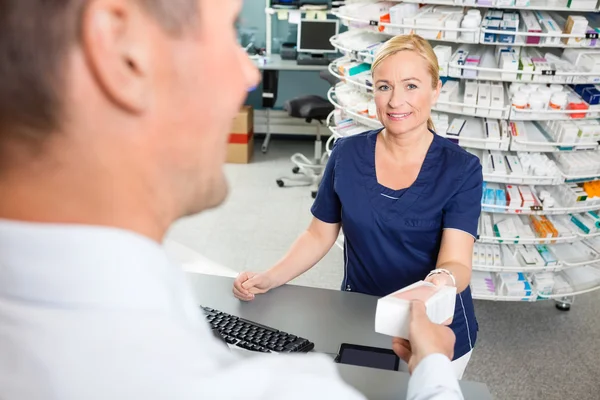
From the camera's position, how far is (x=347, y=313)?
1.55 m

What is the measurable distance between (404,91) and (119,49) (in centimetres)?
150

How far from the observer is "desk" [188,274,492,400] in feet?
4.79

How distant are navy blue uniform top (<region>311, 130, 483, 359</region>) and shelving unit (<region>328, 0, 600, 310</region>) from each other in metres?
0.94

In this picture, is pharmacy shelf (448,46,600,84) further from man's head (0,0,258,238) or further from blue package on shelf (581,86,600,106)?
man's head (0,0,258,238)

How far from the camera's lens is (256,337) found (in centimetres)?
141

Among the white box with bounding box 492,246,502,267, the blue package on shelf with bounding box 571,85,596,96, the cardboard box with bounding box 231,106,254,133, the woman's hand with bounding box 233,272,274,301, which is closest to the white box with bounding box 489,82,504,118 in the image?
the blue package on shelf with bounding box 571,85,596,96

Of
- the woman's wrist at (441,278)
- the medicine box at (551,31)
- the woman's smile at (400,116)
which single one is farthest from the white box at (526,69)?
the woman's wrist at (441,278)

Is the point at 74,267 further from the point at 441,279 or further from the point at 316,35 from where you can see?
the point at 316,35

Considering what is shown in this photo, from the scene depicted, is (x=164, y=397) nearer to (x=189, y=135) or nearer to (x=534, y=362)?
(x=189, y=135)

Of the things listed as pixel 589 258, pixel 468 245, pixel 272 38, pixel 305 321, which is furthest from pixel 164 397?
pixel 272 38

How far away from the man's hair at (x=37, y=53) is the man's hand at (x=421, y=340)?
634mm

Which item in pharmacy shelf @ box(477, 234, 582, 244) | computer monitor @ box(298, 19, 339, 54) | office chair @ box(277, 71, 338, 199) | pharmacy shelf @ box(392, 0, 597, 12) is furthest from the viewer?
computer monitor @ box(298, 19, 339, 54)

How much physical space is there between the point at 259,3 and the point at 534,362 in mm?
4351

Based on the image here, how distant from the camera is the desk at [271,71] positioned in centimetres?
536
